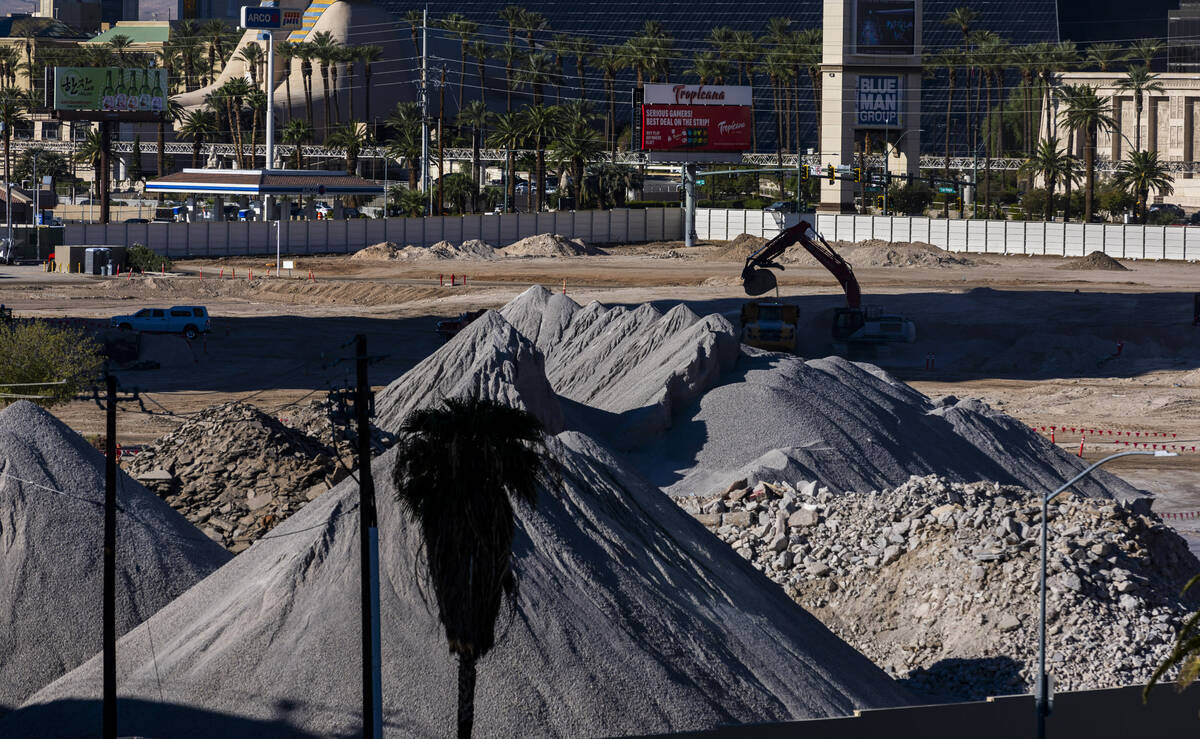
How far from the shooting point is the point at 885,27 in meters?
129

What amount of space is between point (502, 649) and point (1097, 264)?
3542 inches

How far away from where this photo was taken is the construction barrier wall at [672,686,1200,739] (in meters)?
23.1

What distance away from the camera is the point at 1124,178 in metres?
135

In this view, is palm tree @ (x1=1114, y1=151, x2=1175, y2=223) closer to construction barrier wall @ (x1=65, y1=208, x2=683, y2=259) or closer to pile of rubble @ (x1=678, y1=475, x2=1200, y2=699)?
construction barrier wall @ (x1=65, y1=208, x2=683, y2=259)

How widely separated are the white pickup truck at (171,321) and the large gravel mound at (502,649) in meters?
44.5

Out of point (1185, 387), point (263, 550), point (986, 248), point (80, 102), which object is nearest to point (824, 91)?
point (986, 248)

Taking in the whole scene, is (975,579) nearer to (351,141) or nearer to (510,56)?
(351,141)

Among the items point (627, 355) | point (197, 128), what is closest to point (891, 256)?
point (627, 355)

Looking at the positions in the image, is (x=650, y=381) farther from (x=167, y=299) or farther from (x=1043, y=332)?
(x=167, y=299)

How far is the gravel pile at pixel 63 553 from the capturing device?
27000mm

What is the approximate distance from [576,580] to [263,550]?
5.16 metres

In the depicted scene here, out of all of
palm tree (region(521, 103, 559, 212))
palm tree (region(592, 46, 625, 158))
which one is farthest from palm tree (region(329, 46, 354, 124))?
palm tree (region(521, 103, 559, 212))

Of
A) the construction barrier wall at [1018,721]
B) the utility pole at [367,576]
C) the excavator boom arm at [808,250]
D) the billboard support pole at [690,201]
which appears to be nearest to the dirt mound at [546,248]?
the billboard support pole at [690,201]

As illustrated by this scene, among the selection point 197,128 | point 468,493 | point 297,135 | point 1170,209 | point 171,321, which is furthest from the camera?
point 297,135
